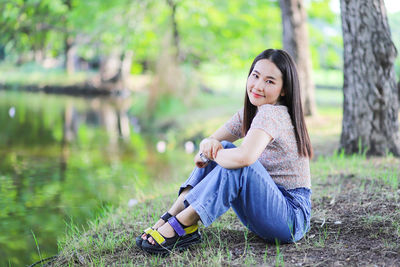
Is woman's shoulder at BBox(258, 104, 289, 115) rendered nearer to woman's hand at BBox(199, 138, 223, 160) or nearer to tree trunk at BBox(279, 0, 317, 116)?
woman's hand at BBox(199, 138, 223, 160)

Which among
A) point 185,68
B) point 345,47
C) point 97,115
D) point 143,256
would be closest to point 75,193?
point 143,256

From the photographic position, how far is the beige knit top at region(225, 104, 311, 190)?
2.26 meters

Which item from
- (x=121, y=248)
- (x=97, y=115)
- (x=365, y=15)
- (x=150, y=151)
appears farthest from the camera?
(x=97, y=115)

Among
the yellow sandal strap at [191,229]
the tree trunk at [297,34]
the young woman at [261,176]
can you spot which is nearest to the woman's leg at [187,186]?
the young woman at [261,176]

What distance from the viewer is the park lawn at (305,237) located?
7.54 ft

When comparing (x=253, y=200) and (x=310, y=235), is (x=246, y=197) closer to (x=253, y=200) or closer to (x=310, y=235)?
(x=253, y=200)

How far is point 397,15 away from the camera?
28.3ft

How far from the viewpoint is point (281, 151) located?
236cm

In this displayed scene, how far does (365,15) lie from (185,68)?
21.1ft

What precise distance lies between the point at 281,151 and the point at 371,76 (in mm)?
2519

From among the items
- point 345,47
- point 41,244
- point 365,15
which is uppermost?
point 365,15

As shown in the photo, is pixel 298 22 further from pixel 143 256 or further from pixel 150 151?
pixel 143 256

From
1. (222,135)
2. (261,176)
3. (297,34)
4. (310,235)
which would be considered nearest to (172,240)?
(261,176)

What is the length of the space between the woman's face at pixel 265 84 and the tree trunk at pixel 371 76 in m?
2.39
